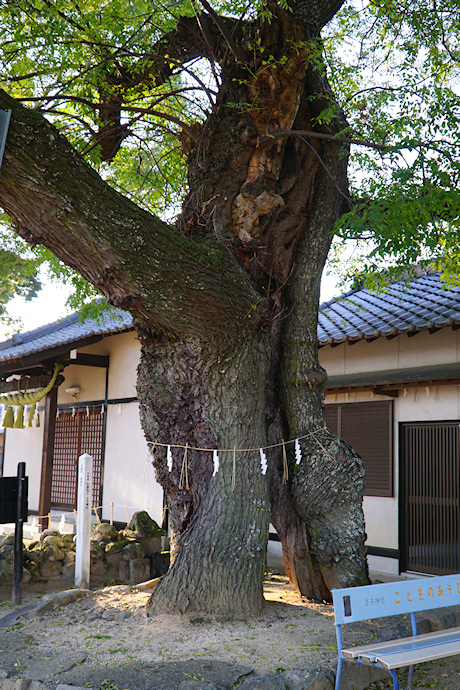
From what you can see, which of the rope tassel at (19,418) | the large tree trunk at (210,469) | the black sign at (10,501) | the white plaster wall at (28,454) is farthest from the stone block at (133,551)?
the white plaster wall at (28,454)

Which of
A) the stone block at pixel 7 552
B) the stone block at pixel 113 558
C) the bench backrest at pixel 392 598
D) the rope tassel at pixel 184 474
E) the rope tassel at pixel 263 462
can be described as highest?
the rope tassel at pixel 263 462

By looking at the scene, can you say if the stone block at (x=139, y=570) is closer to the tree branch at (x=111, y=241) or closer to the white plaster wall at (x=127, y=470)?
the white plaster wall at (x=127, y=470)

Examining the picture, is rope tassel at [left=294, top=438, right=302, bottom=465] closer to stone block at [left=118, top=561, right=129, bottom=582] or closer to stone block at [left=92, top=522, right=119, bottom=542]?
stone block at [left=118, top=561, right=129, bottom=582]

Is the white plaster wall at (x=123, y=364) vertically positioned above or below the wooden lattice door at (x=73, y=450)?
above

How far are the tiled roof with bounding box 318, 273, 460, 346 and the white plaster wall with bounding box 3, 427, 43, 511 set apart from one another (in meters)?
7.81

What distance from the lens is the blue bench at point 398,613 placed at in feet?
13.0

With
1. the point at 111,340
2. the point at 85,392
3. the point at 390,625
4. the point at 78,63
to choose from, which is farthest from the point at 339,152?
the point at 85,392

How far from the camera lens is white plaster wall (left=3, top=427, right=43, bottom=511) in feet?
46.8

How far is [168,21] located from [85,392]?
824cm

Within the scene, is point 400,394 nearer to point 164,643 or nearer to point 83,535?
point 83,535

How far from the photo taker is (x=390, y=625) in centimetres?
540

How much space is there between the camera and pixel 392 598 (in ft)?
14.9

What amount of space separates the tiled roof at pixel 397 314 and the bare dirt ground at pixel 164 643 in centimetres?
371

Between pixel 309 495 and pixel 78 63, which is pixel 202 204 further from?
pixel 309 495
